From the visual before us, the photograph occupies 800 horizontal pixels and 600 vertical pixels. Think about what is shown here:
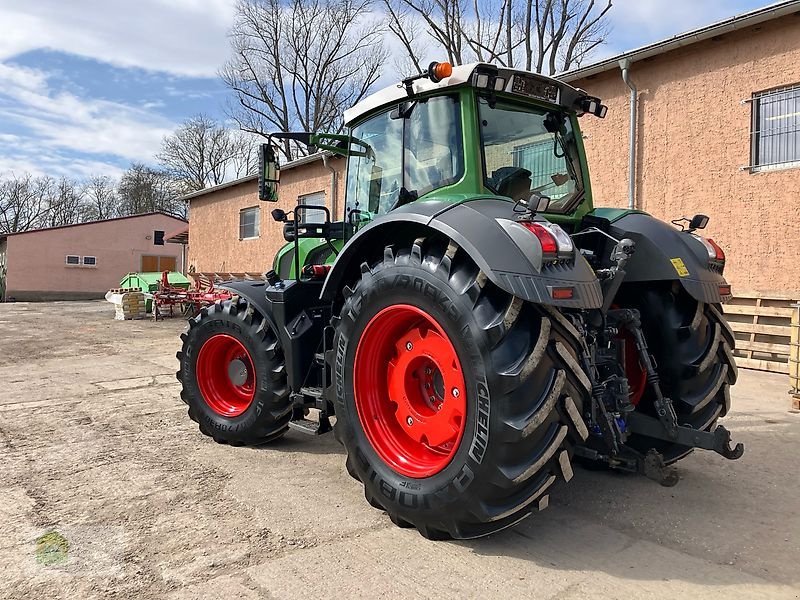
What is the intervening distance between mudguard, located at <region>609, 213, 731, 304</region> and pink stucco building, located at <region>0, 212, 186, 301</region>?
106 ft

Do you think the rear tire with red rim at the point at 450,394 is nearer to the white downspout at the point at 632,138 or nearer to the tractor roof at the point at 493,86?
the tractor roof at the point at 493,86

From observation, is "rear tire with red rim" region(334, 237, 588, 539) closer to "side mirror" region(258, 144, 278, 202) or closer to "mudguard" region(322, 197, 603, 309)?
"mudguard" region(322, 197, 603, 309)

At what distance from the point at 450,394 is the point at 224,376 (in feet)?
8.42

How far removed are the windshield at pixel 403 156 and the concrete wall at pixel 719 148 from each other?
6.47 meters

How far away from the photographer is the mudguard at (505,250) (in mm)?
2576

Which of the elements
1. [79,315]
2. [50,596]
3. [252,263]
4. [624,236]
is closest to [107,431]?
[50,596]

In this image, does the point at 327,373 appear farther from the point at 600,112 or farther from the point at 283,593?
the point at 600,112

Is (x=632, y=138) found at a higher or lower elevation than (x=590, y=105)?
higher

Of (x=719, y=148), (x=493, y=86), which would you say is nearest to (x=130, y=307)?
(x=719, y=148)

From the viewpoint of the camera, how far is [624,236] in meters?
3.62

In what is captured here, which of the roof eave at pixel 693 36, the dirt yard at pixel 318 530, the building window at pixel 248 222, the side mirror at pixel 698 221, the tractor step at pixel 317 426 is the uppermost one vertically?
the roof eave at pixel 693 36

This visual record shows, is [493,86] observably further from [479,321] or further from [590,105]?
[479,321]

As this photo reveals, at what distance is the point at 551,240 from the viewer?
2684 millimetres

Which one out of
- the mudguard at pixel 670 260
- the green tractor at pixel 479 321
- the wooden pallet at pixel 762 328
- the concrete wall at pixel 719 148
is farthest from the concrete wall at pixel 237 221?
the mudguard at pixel 670 260
